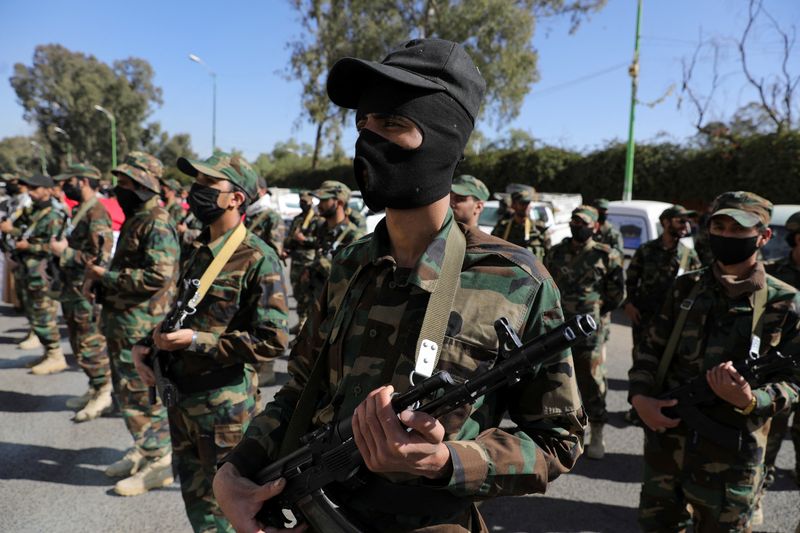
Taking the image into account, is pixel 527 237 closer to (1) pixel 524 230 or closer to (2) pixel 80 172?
(1) pixel 524 230

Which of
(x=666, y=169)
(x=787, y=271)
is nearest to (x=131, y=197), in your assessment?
(x=787, y=271)

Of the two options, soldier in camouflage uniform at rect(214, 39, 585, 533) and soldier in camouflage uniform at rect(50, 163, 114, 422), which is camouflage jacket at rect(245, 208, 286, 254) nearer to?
soldier in camouflage uniform at rect(50, 163, 114, 422)

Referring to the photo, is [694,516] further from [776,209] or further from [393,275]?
[776,209]

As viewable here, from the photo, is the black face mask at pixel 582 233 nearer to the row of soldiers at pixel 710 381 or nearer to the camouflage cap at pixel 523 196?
the camouflage cap at pixel 523 196

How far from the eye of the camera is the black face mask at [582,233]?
5.60 m

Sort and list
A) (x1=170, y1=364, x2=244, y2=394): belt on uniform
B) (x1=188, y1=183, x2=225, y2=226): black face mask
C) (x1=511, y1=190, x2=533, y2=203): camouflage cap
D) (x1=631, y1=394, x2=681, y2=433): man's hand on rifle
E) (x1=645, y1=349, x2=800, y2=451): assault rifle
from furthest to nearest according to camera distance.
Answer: (x1=511, y1=190, x2=533, y2=203): camouflage cap, (x1=188, y1=183, x2=225, y2=226): black face mask, (x1=170, y1=364, x2=244, y2=394): belt on uniform, (x1=631, y1=394, x2=681, y2=433): man's hand on rifle, (x1=645, y1=349, x2=800, y2=451): assault rifle

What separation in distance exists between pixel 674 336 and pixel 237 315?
225 centimetres

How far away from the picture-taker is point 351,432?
1.39 metres

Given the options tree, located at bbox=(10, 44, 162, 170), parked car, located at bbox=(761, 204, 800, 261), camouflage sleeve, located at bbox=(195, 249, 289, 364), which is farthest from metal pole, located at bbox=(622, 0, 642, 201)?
tree, located at bbox=(10, 44, 162, 170)

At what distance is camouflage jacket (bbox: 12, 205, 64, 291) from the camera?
6.79 meters

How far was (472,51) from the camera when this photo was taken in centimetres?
2517

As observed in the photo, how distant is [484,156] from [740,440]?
2123 cm

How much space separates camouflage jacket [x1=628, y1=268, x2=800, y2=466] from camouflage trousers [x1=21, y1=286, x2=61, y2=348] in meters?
6.64

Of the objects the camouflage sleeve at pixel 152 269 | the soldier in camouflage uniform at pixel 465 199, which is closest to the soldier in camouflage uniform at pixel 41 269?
the camouflage sleeve at pixel 152 269
